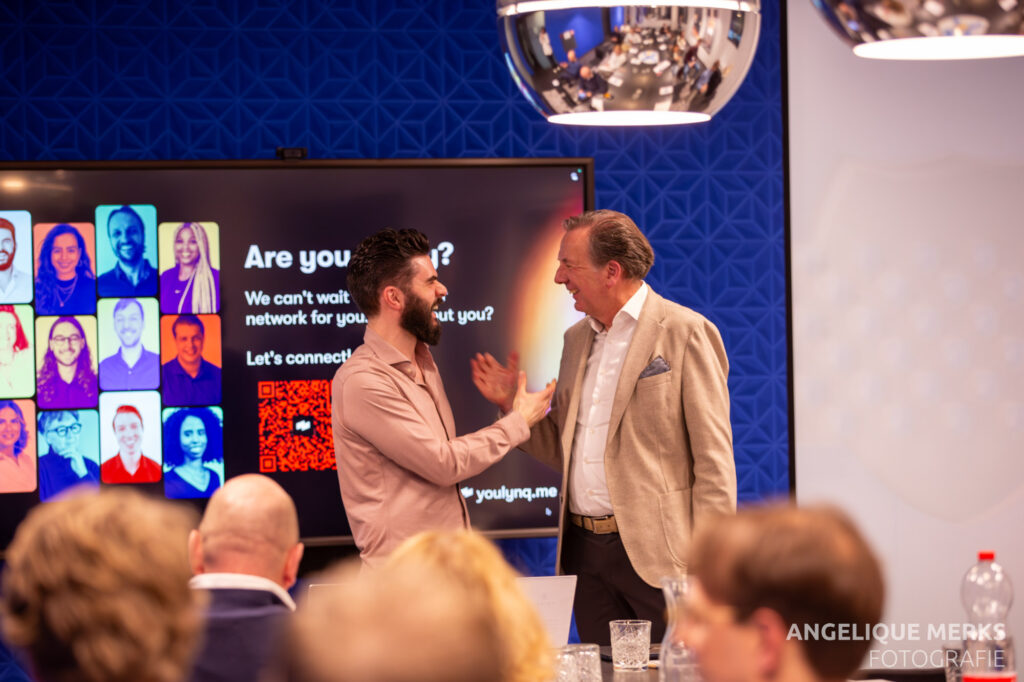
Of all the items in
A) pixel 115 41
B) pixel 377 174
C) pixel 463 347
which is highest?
pixel 115 41

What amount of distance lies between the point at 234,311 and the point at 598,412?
56.6 inches

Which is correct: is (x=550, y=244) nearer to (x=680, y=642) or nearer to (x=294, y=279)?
(x=294, y=279)

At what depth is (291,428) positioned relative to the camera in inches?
163

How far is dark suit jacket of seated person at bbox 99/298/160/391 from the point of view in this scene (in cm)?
407

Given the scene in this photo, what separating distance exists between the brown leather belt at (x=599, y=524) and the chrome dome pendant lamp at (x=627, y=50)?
80.3 inches

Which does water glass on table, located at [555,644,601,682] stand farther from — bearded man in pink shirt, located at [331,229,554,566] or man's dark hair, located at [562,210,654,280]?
man's dark hair, located at [562,210,654,280]

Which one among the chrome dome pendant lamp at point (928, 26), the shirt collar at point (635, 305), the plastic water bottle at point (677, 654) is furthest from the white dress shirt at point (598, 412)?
the chrome dome pendant lamp at point (928, 26)

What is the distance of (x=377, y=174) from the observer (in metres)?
4.18

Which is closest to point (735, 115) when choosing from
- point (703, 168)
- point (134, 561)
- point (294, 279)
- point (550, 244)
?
point (703, 168)

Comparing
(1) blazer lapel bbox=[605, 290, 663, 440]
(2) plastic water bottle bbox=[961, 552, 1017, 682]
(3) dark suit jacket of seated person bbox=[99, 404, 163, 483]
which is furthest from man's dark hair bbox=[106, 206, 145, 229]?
(2) plastic water bottle bbox=[961, 552, 1017, 682]

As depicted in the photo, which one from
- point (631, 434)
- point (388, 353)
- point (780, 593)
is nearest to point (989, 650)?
point (780, 593)

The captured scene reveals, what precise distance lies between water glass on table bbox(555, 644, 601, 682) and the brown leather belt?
1055 mm

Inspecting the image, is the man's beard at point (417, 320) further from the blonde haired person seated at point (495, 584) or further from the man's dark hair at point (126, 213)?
the blonde haired person seated at point (495, 584)

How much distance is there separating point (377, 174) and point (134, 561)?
311 cm
